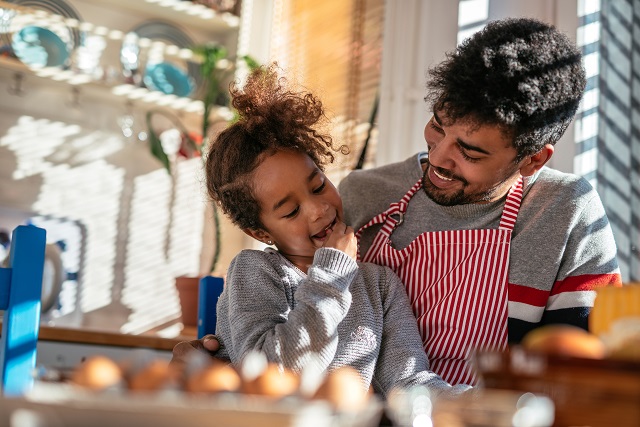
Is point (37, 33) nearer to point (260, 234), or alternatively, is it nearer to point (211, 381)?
point (260, 234)

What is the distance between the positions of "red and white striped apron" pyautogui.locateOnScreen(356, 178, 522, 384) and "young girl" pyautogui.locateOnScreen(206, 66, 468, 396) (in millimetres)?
65

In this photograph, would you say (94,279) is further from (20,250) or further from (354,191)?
(20,250)

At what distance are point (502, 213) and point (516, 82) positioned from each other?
0.27 metres

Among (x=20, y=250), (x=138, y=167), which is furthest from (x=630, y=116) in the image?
(x=138, y=167)

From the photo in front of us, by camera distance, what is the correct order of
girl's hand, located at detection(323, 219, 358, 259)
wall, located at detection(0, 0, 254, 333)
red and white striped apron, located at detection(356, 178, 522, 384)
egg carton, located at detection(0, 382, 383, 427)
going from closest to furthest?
egg carton, located at detection(0, 382, 383, 427) → girl's hand, located at detection(323, 219, 358, 259) → red and white striped apron, located at detection(356, 178, 522, 384) → wall, located at detection(0, 0, 254, 333)

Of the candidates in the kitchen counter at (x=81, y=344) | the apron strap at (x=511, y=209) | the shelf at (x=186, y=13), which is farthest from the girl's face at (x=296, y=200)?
the shelf at (x=186, y=13)

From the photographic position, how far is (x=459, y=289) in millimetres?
1497

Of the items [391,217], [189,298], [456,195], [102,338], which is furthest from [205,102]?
[456,195]

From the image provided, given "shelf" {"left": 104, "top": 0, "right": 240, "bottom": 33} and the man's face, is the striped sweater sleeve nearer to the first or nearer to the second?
the man's face

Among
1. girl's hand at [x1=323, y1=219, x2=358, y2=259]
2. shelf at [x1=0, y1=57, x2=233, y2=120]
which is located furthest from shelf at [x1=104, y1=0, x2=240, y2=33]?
girl's hand at [x1=323, y1=219, x2=358, y2=259]

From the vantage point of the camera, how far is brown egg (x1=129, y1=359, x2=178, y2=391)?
22.4 inches

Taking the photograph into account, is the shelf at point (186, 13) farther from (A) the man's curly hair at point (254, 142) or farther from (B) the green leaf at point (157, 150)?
(A) the man's curly hair at point (254, 142)

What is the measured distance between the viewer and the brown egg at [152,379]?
57cm

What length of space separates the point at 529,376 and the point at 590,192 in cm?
108
